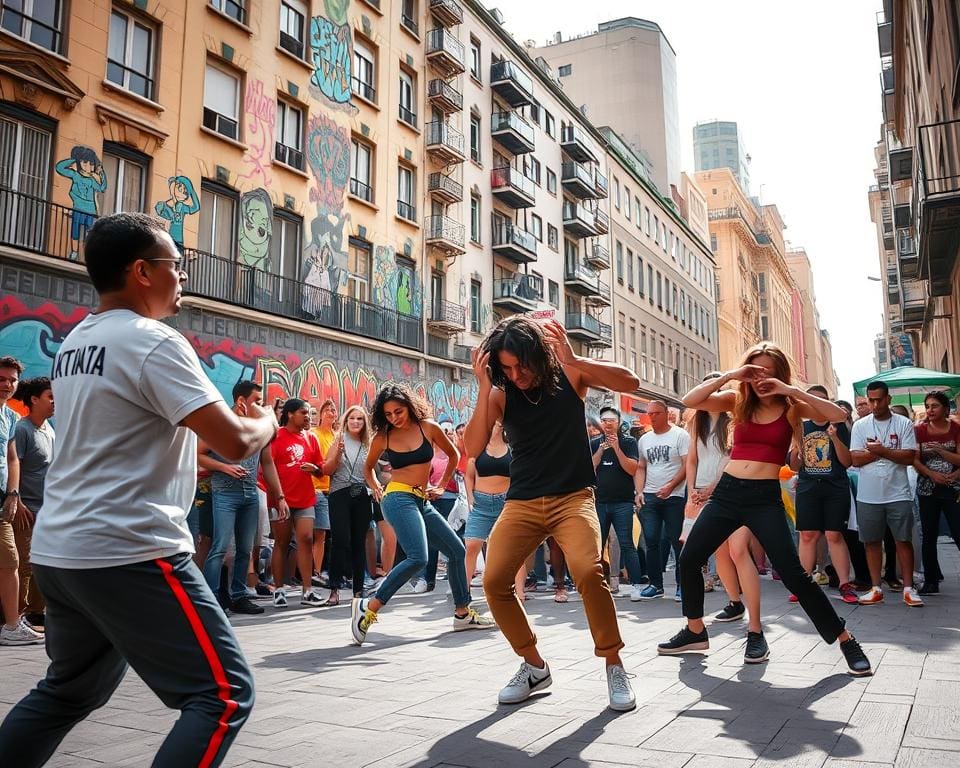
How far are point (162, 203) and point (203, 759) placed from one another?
18.0 meters

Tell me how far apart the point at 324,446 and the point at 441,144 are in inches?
771

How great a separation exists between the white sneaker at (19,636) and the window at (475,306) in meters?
25.2

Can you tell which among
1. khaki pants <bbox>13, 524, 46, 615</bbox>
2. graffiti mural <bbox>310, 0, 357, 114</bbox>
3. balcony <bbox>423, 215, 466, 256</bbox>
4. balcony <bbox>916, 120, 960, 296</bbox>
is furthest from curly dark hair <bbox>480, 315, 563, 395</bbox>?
balcony <bbox>423, 215, 466, 256</bbox>

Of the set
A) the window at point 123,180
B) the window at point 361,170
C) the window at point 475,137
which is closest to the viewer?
the window at point 123,180

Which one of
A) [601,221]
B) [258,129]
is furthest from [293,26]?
[601,221]

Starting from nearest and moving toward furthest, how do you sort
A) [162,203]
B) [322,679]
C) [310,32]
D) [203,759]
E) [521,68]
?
1. [203,759]
2. [322,679]
3. [162,203]
4. [310,32]
5. [521,68]

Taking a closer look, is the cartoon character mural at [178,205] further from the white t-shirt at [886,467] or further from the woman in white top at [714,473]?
the white t-shirt at [886,467]

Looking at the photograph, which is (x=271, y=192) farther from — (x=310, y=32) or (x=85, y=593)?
(x=85, y=593)

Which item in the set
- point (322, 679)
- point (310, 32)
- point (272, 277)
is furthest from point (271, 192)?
point (322, 679)

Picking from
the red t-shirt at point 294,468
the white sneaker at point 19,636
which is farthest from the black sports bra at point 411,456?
the white sneaker at point 19,636

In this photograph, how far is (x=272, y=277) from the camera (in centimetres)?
2117

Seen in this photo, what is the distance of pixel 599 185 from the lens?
43.1 meters

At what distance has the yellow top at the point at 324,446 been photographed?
1068 centimetres

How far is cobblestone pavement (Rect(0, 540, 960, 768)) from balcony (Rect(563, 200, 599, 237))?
3436 cm
